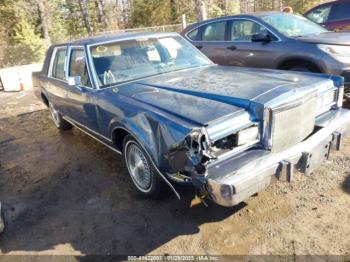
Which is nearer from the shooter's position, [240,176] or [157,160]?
[240,176]

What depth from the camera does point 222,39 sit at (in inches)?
263

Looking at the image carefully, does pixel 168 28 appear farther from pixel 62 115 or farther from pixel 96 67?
pixel 96 67

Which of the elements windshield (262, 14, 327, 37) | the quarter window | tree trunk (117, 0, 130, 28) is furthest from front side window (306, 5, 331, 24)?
tree trunk (117, 0, 130, 28)

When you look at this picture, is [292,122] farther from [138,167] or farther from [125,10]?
[125,10]

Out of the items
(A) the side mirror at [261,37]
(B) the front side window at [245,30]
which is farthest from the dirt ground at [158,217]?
(B) the front side window at [245,30]

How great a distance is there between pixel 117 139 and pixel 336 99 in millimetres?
2499

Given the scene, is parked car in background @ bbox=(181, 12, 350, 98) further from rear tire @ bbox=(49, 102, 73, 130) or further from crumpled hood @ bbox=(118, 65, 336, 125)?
rear tire @ bbox=(49, 102, 73, 130)

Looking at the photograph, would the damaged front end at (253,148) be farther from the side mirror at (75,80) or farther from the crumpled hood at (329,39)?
the crumpled hood at (329,39)

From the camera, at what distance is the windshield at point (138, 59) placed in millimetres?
3975

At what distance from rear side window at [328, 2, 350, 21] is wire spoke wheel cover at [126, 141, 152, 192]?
7389 millimetres

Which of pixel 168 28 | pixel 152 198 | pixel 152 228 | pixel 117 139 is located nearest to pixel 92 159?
pixel 117 139

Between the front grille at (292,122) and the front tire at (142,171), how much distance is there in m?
1.19

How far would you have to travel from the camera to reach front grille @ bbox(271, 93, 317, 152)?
278cm

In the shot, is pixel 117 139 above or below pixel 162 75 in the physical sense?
below
